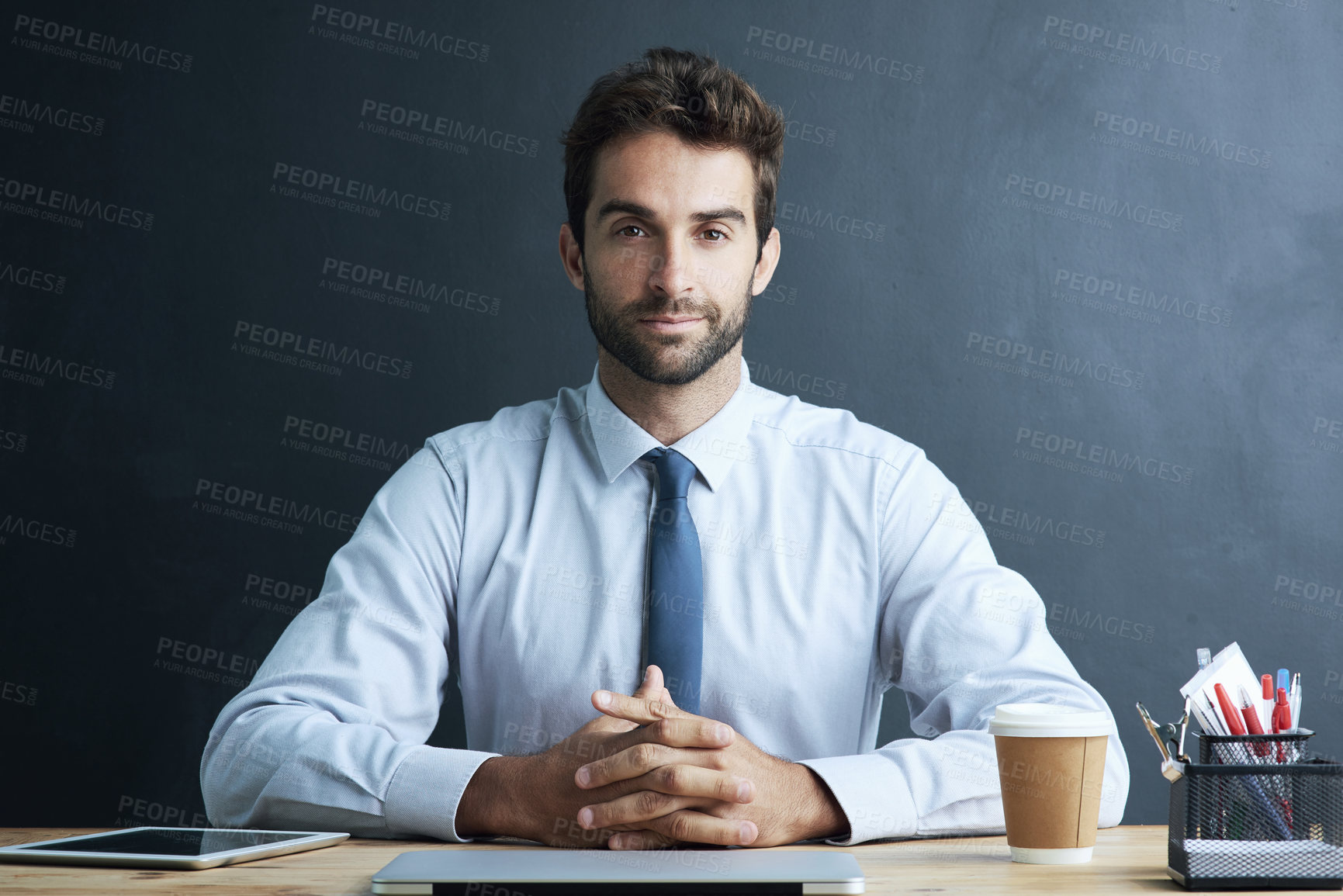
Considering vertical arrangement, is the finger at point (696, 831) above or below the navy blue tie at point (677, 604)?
below

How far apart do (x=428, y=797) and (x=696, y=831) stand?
1.02 feet

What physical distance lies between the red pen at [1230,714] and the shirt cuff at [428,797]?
2.54 ft

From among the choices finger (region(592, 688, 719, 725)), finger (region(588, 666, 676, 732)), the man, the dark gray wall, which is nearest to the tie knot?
the man

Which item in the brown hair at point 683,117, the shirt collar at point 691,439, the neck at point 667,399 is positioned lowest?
the shirt collar at point 691,439

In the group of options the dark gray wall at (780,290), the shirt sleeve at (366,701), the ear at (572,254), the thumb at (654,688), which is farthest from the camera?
the dark gray wall at (780,290)

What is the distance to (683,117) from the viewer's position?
1.69 m

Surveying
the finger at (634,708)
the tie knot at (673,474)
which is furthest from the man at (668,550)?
the finger at (634,708)

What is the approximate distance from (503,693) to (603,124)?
96 centimetres

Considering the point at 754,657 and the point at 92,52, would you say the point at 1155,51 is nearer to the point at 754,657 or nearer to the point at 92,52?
the point at 754,657

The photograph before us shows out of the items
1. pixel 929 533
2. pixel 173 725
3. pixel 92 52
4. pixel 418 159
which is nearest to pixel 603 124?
pixel 418 159

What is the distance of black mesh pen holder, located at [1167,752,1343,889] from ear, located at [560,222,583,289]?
4.28 ft

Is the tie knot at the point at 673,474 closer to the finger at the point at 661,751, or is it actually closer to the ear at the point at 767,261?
the ear at the point at 767,261

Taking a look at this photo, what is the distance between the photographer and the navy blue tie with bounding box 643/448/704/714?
1.52 metres

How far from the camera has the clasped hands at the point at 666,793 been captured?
1.09 meters
